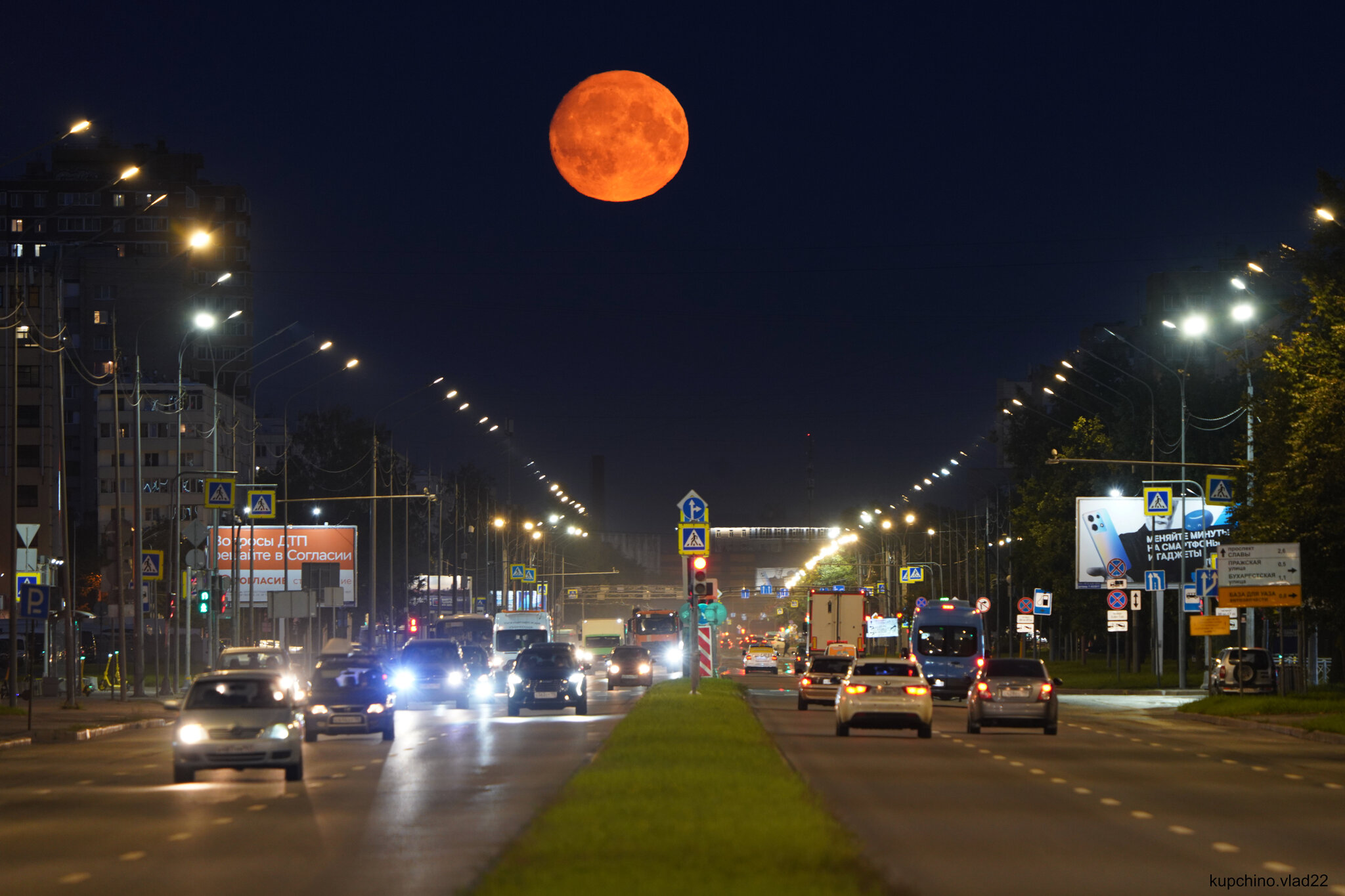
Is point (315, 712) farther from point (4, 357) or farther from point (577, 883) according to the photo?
point (4, 357)

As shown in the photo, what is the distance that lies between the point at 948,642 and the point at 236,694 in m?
37.5

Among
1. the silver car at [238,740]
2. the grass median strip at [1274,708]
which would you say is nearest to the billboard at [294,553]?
the grass median strip at [1274,708]

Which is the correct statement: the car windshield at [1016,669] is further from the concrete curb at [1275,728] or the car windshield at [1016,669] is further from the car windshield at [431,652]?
the car windshield at [431,652]

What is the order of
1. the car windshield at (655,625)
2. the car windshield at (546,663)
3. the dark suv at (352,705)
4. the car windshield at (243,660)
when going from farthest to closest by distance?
the car windshield at (655,625)
the car windshield at (243,660)
the car windshield at (546,663)
the dark suv at (352,705)

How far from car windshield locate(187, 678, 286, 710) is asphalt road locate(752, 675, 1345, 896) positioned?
7.10 metres

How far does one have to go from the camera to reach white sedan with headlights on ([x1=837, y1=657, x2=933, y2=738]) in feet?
106

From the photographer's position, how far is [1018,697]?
113 ft

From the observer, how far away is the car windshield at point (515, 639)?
8069 centimetres

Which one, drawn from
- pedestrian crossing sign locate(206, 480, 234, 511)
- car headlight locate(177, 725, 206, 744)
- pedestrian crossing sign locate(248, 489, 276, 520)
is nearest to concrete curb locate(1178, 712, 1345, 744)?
car headlight locate(177, 725, 206, 744)

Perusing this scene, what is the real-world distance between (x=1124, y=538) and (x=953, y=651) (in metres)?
14.3

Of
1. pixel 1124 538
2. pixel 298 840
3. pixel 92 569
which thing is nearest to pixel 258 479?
pixel 92 569

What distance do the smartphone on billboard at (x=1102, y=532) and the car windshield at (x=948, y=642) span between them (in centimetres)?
1363

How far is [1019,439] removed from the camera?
412ft

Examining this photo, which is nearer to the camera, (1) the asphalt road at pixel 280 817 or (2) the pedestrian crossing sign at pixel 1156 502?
(1) the asphalt road at pixel 280 817
